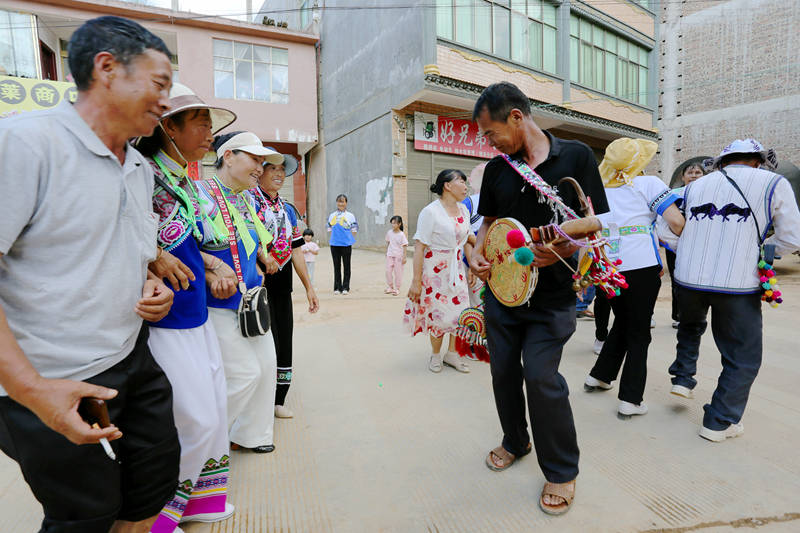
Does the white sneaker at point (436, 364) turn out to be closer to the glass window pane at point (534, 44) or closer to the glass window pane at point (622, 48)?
the glass window pane at point (534, 44)

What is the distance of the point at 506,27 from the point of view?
14188 millimetres

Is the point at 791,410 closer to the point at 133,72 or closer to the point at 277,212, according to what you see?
the point at 277,212

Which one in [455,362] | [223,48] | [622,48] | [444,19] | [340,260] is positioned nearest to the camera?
[455,362]

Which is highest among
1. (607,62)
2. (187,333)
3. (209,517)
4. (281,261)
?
(607,62)

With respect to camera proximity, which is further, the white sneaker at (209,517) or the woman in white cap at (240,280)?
the woman in white cap at (240,280)

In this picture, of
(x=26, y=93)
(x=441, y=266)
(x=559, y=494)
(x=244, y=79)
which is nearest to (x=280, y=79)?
(x=244, y=79)

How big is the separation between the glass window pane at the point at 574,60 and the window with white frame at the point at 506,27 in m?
0.82

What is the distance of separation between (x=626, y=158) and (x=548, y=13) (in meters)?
15.1

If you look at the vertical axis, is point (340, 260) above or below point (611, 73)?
below

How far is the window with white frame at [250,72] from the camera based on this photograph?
1606 cm

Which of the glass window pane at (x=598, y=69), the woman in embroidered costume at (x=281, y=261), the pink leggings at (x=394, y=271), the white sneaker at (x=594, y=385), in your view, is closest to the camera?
the woman in embroidered costume at (x=281, y=261)

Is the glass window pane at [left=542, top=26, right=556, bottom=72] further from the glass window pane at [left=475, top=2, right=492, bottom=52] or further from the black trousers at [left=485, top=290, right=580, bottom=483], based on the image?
the black trousers at [left=485, top=290, right=580, bottom=483]

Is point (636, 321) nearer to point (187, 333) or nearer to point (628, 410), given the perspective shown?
point (628, 410)

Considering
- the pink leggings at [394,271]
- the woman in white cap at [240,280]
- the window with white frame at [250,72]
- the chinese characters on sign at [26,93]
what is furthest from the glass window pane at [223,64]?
the woman in white cap at [240,280]
